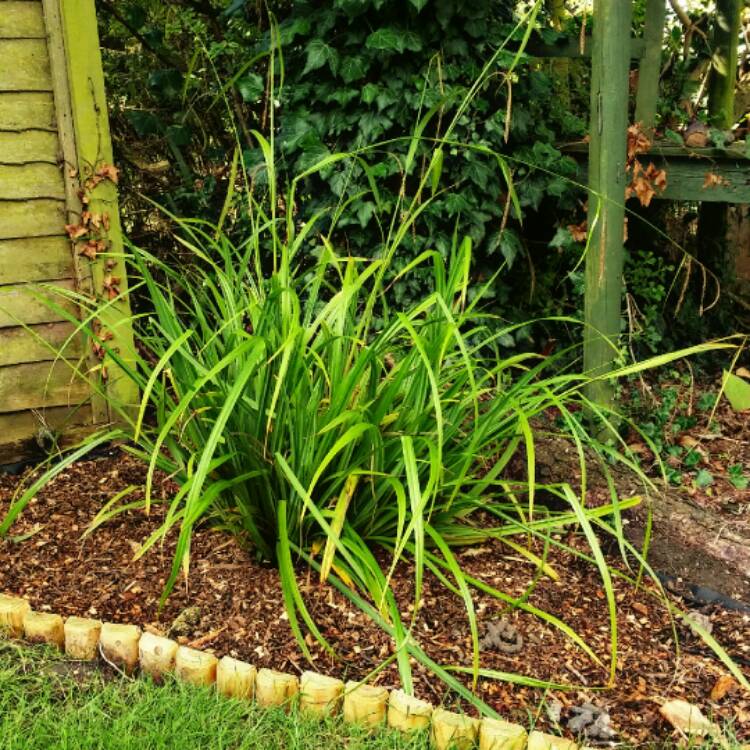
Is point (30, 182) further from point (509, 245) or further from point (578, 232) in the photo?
point (578, 232)

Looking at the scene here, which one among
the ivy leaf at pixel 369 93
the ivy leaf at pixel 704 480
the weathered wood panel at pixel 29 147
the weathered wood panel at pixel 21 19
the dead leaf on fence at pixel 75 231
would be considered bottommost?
the ivy leaf at pixel 704 480

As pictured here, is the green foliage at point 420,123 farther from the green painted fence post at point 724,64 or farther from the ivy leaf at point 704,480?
the ivy leaf at point 704,480

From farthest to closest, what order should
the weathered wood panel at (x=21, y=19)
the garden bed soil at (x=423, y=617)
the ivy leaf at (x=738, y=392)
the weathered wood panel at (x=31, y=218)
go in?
the weathered wood panel at (x=31, y=218)
the weathered wood panel at (x=21, y=19)
the ivy leaf at (x=738, y=392)
the garden bed soil at (x=423, y=617)

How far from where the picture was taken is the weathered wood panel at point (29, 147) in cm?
304

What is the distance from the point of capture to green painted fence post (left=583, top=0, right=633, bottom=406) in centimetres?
300

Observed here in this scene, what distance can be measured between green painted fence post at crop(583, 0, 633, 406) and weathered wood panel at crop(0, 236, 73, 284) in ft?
5.79

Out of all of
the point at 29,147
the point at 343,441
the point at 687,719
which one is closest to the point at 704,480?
the point at 687,719

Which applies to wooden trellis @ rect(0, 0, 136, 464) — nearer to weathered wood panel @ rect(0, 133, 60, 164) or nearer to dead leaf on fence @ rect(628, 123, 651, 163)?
weathered wood panel @ rect(0, 133, 60, 164)

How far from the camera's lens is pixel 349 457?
2449mm

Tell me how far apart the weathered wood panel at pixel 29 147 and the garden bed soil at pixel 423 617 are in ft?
3.83

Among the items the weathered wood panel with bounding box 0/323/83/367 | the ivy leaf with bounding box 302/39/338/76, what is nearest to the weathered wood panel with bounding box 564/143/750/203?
the ivy leaf with bounding box 302/39/338/76

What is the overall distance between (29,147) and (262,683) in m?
1.94

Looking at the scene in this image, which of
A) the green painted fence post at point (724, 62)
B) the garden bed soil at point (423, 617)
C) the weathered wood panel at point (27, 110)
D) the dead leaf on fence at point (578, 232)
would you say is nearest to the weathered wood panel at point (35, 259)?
the weathered wood panel at point (27, 110)

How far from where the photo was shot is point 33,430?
330 centimetres
